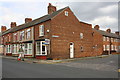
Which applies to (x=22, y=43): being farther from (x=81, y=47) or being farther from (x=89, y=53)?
(x=89, y=53)

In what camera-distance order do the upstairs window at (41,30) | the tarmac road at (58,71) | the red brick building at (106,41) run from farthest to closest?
the red brick building at (106,41) → the upstairs window at (41,30) → the tarmac road at (58,71)

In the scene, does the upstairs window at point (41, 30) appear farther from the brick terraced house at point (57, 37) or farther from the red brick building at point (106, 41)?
the red brick building at point (106, 41)

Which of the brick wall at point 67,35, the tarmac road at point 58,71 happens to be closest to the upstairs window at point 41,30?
the brick wall at point 67,35

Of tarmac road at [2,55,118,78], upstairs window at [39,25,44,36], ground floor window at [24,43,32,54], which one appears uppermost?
upstairs window at [39,25,44,36]

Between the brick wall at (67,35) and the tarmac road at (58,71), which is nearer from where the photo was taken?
the tarmac road at (58,71)

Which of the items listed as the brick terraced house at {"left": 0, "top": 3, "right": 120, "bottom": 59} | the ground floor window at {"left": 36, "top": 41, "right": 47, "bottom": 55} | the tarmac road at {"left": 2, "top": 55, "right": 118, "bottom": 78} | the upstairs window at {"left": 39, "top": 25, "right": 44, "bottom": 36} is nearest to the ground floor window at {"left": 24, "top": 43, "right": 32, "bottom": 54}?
the brick terraced house at {"left": 0, "top": 3, "right": 120, "bottom": 59}

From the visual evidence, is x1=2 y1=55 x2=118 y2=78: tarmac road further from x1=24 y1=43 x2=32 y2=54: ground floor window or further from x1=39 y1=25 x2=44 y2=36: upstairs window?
x1=24 y1=43 x2=32 y2=54: ground floor window

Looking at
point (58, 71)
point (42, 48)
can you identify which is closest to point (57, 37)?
point (42, 48)

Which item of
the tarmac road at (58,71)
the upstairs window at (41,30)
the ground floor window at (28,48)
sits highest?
the upstairs window at (41,30)

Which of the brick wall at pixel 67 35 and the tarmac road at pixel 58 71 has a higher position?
the brick wall at pixel 67 35

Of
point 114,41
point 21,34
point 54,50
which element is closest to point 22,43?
point 21,34

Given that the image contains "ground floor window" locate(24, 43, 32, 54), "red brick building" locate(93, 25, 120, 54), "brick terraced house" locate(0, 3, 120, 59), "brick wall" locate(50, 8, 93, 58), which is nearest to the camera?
"brick terraced house" locate(0, 3, 120, 59)

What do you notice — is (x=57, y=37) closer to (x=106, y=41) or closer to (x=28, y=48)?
(x=28, y=48)

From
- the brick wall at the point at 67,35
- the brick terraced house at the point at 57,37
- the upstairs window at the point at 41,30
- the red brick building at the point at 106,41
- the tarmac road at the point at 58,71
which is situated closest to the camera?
the tarmac road at the point at 58,71
